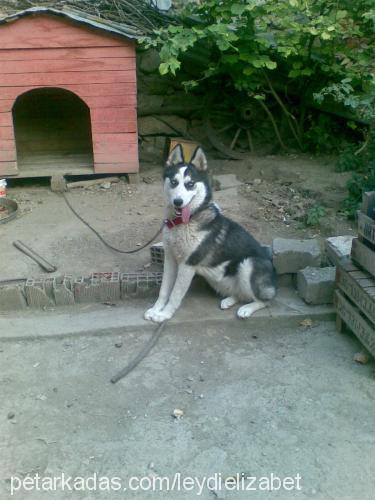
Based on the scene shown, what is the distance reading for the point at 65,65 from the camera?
20.6 feet

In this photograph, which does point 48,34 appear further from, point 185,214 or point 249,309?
point 249,309

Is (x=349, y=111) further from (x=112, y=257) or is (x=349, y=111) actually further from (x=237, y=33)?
(x=112, y=257)

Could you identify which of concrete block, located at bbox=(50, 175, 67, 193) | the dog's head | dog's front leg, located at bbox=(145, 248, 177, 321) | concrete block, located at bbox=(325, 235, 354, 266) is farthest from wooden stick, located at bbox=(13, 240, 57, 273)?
concrete block, located at bbox=(325, 235, 354, 266)

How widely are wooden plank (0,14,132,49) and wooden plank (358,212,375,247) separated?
391 centimetres

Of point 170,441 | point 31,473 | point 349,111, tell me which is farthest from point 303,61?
point 31,473

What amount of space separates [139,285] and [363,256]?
1.72 m

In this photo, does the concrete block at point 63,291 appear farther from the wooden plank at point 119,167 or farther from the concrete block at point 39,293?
the wooden plank at point 119,167

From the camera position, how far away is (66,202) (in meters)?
6.28

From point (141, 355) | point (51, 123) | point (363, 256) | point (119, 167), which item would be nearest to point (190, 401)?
point (141, 355)

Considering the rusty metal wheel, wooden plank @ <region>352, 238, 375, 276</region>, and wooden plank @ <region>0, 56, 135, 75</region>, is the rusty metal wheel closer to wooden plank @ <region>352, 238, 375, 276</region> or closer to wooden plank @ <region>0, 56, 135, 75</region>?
wooden plank @ <region>0, 56, 135, 75</region>

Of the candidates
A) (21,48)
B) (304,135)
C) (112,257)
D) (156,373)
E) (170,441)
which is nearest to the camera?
(170,441)

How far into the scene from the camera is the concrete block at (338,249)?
4.17m

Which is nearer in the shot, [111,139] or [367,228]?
[367,228]

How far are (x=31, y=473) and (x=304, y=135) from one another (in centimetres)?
603
